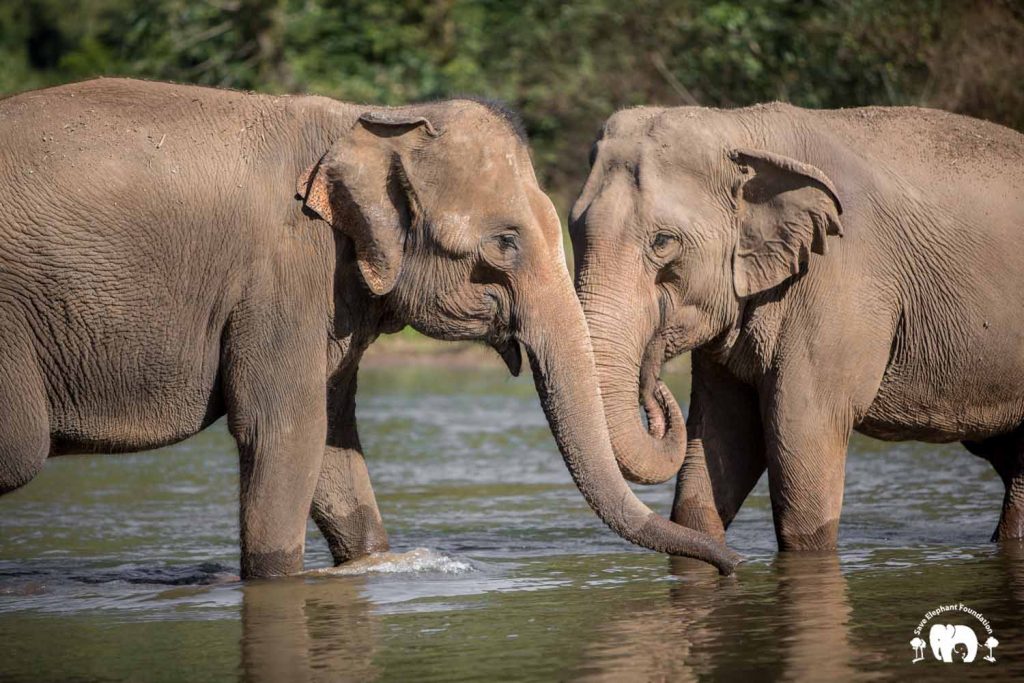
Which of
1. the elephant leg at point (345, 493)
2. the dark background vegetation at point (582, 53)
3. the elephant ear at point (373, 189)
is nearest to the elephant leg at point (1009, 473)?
the elephant leg at point (345, 493)

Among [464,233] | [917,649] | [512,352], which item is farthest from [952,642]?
[464,233]

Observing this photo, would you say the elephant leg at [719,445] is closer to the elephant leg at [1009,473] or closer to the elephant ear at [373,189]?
the elephant leg at [1009,473]

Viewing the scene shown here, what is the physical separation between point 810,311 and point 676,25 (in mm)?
15144

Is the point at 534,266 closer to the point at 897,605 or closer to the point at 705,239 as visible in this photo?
the point at 705,239

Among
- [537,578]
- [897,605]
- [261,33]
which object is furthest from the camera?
[261,33]

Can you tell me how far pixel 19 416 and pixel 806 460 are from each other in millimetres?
3299

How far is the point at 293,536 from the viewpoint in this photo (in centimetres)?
711

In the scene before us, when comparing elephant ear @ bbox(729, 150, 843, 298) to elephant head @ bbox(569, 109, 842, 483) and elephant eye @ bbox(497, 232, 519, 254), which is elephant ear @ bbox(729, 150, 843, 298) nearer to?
elephant head @ bbox(569, 109, 842, 483)

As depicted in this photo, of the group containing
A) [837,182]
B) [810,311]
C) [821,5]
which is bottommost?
[810,311]

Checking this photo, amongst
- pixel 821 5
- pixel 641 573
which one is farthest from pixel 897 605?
pixel 821 5

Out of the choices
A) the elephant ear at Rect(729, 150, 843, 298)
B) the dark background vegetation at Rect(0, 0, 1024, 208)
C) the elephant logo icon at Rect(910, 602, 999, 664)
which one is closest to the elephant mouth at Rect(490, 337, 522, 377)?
the elephant ear at Rect(729, 150, 843, 298)

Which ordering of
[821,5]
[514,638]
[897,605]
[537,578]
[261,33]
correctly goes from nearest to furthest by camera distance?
[514,638], [897,605], [537,578], [821,5], [261,33]

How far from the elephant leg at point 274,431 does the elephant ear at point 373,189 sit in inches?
15.4

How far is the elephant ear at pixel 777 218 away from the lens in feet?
26.0
